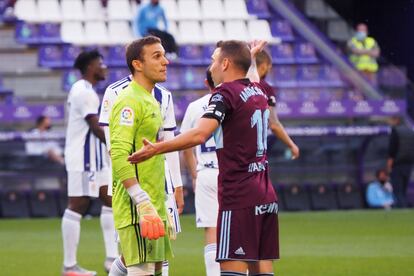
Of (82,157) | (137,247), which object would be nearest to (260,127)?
(137,247)

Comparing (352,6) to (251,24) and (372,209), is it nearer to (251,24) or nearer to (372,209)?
(251,24)

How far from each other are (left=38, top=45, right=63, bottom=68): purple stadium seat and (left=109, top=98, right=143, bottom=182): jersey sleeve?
18523 millimetres

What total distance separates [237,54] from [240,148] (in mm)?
633

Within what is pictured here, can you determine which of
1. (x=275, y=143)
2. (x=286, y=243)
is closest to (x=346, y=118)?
(x=275, y=143)

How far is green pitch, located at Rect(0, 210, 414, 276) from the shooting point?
1282cm

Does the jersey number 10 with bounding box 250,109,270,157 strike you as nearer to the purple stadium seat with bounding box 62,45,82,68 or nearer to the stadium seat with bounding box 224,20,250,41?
the purple stadium seat with bounding box 62,45,82,68

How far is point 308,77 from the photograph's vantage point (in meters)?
27.3

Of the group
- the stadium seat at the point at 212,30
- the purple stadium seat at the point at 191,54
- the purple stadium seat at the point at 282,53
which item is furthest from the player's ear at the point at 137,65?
the stadium seat at the point at 212,30

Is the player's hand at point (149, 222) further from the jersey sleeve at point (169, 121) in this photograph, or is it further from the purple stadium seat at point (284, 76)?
the purple stadium seat at point (284, 76)

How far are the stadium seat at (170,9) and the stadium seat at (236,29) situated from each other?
Result: 1.29 metres

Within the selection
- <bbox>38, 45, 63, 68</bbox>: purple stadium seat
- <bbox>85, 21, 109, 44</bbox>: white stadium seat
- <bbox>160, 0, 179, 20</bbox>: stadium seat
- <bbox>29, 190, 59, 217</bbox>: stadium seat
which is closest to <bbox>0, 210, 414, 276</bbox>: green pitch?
<bbox>29, 190, 59, 217</bbox>: stadium seat

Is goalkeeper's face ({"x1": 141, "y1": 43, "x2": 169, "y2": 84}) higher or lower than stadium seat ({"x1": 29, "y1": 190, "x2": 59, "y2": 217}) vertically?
higher

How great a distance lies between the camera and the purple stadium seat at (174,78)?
26.2 meters

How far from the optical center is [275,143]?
23344mm
